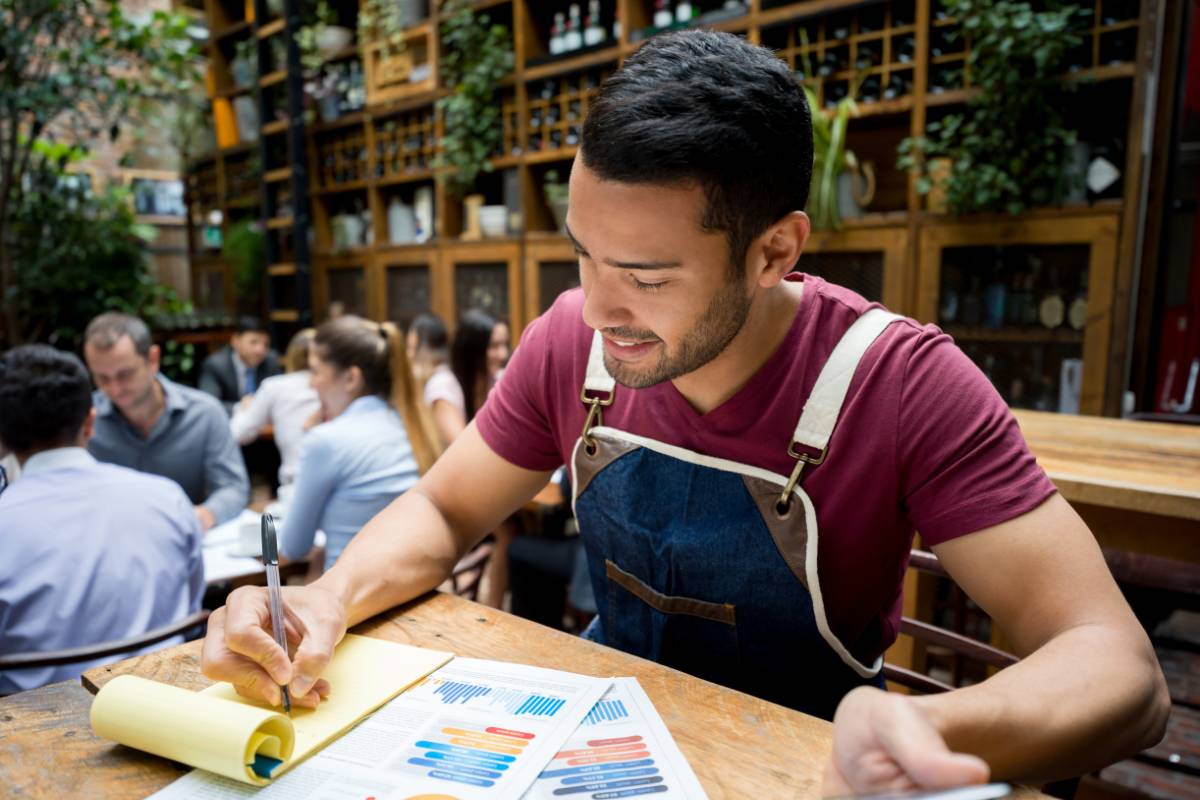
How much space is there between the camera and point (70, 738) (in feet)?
2.69

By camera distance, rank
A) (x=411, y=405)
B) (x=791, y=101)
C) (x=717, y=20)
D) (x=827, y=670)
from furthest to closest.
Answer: (x=717, y=20)
(x=411, y=405)
(x=827, y=670)
(x=791, y=101)

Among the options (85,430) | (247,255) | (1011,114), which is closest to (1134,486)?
(1011,114)

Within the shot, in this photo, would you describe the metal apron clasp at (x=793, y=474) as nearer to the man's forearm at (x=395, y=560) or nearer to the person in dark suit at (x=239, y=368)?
the man's forearm at (x=395, y=560)

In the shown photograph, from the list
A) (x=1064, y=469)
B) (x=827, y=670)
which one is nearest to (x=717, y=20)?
(x=1064, y=469)

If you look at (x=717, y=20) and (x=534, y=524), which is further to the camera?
(x=717, y=20)

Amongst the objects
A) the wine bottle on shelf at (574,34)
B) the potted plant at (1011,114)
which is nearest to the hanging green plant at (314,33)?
the wine bottle on shelf at (574,34)

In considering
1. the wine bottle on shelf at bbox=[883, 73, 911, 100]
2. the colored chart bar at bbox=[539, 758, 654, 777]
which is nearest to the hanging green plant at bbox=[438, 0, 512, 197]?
the wine bottle on shelf at bbox=[883, 73, 911, 100]

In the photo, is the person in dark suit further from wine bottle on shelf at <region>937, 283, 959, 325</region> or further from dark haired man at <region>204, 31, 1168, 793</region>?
dark haired man at <region>204, 31, 1168, 793</region>

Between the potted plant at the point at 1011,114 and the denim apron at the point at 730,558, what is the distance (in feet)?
7.68

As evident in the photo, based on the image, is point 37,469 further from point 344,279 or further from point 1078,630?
point 344,279

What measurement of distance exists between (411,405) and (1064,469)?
6.36 ft

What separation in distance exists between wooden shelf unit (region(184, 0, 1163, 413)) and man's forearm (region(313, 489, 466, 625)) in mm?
2727

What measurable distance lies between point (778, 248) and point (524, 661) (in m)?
0.60

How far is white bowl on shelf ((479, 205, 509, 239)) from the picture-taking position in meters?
5.00
